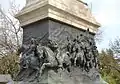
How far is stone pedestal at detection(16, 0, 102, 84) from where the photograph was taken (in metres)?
5.78

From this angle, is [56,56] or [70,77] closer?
[56,56]

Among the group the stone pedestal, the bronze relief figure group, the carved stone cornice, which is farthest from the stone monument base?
the carved stone cornice

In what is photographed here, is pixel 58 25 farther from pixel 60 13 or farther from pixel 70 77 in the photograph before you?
pixel 70 77

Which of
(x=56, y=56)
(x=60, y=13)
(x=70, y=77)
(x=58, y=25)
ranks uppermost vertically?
(x=60, y=13)

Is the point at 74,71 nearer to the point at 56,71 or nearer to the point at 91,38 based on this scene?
the point at 56,71

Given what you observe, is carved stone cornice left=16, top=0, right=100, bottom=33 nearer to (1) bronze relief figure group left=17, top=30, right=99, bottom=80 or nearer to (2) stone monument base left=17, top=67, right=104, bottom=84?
(1) bronze relief figure group left=17, top=30, right=99, bottom=80

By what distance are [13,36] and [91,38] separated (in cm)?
1354

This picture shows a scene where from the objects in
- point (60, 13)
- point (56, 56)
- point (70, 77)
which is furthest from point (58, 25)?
point (70, 77)

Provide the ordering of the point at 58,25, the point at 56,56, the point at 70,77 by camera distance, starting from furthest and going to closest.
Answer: the point at 58,25, the point at 70,77, the point at 56,56

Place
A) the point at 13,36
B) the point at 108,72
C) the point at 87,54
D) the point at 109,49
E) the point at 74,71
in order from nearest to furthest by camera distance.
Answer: the point at 74,71 → the point at 87,54 → the point at 13,36 → the point at 108,72 → the point at 109,49

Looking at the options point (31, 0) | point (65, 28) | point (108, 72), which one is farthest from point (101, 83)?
point (108, 72)

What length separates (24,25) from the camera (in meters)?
6.62

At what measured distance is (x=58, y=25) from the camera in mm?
6137

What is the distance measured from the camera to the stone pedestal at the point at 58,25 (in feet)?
19.0
